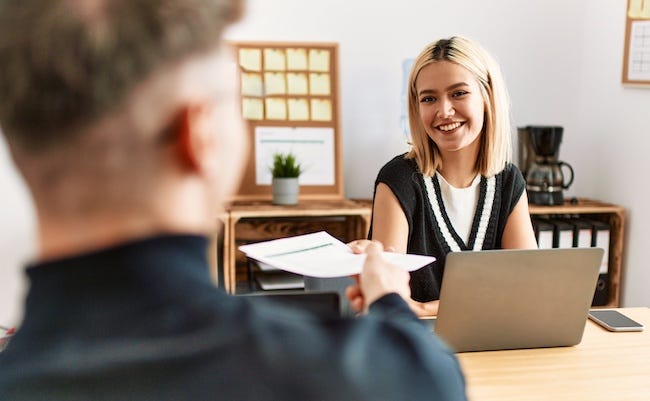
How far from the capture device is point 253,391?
62 cm

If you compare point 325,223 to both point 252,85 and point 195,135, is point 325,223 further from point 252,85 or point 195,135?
point 195,135

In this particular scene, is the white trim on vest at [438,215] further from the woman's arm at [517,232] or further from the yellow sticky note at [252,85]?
the yellow sticky note at [252,85]

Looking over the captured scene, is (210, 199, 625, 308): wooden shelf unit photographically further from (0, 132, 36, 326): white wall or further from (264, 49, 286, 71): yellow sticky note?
(0, 132, 36, 326): white wall

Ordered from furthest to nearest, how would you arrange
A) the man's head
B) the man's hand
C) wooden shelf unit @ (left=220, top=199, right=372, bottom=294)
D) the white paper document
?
wooden shelf unit @ (left=220, top=199, right=372, bottom=294) < the white paper document < the man's hand < the man's head

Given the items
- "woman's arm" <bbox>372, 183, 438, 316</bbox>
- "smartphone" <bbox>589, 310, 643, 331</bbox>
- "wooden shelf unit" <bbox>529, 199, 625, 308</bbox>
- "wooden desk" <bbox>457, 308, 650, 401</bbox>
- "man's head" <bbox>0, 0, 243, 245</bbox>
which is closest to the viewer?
"man's head" <bbox>0, 0, 243, 245</bbox>

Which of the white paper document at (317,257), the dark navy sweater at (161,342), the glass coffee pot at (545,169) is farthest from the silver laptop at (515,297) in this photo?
the glass coffee pot at (545,169)

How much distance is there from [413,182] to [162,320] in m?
1.66

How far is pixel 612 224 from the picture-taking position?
11.3 ft

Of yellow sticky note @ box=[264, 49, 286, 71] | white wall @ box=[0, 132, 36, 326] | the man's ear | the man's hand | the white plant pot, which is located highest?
yellow sticky note @ box=[264, 49, 286, 71]

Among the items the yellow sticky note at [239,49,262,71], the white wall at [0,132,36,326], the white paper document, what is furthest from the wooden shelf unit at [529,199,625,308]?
the white wall at [0,132,36,326]

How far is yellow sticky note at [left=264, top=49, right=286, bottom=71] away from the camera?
340 centimetres

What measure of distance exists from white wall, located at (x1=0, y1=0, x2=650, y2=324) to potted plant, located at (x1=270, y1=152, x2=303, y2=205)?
0.40 metres

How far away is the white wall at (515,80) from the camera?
3.33 m

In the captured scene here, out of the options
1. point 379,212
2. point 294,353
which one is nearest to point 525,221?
point 379,212
